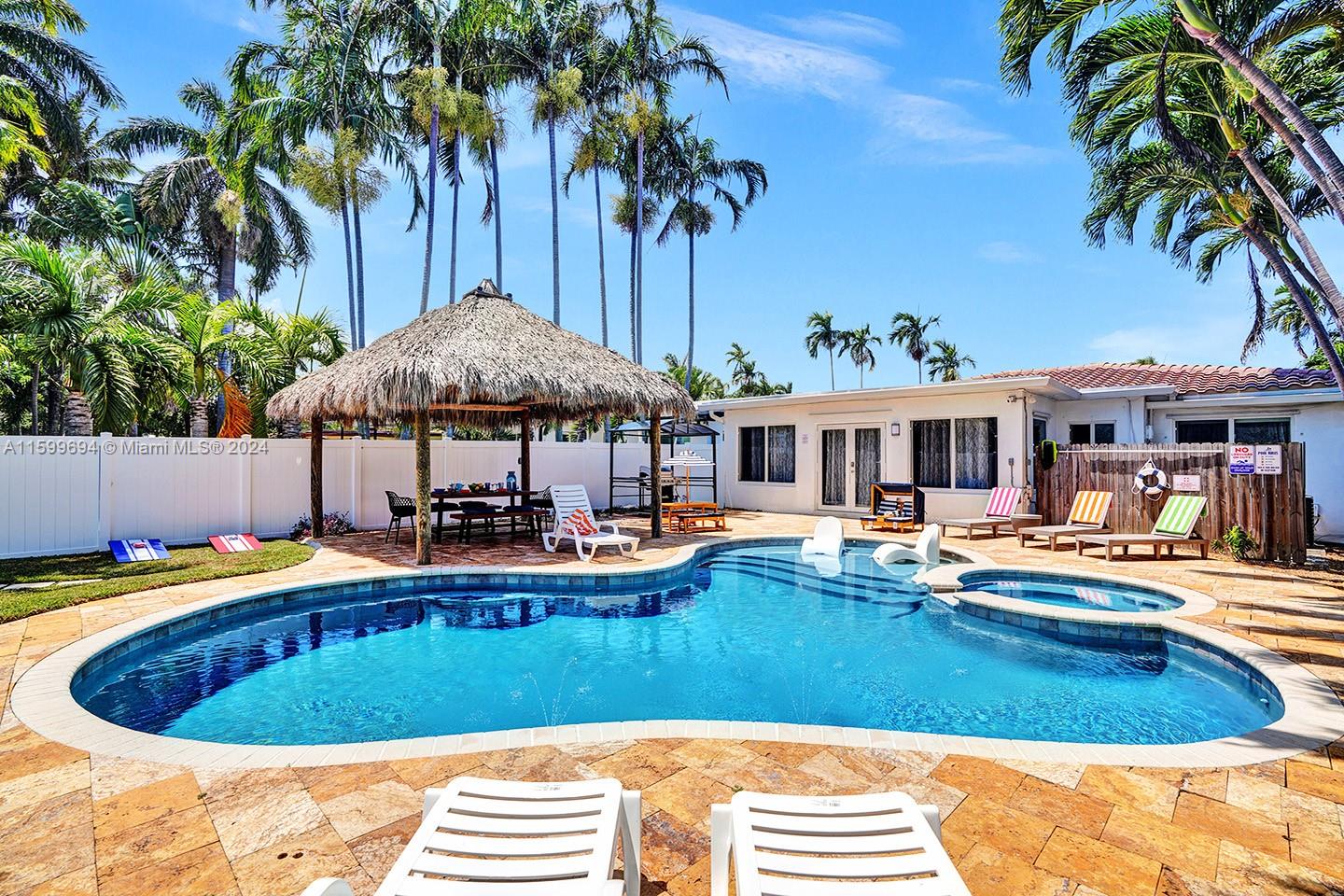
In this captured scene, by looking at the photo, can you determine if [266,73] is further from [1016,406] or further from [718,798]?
[718,798]

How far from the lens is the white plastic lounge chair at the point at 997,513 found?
1205cm

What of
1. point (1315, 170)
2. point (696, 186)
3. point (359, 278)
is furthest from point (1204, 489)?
point (696, 186)

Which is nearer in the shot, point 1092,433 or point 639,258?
point 1092,433

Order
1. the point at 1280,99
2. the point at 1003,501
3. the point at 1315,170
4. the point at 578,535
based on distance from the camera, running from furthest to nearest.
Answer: the point at 1003,501, the point at 578,535, the point at 1315,170, the point at 1280,99

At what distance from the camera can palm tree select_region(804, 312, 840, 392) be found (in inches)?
1858

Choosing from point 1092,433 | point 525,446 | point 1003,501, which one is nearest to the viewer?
point 1003,501

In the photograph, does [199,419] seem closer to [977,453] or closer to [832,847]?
[832,847]

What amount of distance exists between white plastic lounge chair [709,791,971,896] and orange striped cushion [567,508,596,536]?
8027mm

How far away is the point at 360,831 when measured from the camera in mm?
2729

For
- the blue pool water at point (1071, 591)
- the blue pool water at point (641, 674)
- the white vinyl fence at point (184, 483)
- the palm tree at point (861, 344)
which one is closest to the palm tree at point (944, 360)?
the palm tree at point (861, 344)

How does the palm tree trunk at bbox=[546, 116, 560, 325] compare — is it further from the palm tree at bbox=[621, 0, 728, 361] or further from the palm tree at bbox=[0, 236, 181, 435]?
the palm tree at bbox=[0, 236, 181, 435]

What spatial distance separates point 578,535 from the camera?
32.3 feet

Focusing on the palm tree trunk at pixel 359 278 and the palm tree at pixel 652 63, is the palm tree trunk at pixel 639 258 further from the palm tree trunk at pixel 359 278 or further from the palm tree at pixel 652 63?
the palm tree trunk at pixel 359 278

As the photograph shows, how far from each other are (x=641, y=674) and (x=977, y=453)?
35.1 ft
